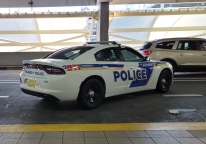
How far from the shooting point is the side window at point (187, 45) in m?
10.6

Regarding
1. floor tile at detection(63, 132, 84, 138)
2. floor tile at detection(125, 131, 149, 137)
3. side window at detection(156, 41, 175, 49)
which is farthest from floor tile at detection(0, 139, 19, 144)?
side window at detection(156, 41, 175, 49)

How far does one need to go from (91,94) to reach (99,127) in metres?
1.34

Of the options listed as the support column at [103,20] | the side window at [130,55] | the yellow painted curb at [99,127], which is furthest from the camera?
the support column at [103,20]

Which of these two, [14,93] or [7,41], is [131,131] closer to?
[14,93]

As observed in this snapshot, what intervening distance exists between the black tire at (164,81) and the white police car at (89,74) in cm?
32

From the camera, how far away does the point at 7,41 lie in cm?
2664

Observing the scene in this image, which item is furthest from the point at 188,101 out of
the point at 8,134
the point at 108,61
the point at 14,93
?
the point at 14,93

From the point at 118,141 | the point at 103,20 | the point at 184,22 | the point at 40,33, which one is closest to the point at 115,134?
the point at 118,141

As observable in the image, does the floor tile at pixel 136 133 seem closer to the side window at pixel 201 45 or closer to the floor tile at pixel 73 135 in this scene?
the floor tile at pixel 73 135

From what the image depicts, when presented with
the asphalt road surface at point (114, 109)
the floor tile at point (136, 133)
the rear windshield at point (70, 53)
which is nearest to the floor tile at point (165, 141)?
the floor tile at point (136, 133)

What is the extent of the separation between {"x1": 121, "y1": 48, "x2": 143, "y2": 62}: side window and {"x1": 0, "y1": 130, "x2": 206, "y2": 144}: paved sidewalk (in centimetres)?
275

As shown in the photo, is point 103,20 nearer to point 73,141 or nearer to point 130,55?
point 130,55

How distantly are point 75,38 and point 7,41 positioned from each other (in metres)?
8.19

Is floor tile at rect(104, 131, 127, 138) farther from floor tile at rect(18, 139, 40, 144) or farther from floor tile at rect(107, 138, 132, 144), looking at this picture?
floor tile at rect(18, 139, 40, 144)
